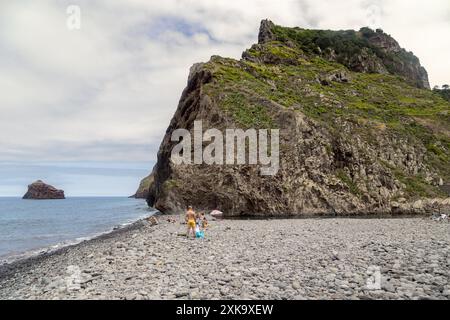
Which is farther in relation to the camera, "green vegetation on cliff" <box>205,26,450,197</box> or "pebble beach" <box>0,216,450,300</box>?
"green vegetation on cliff" <box>205,26,450,197</box>

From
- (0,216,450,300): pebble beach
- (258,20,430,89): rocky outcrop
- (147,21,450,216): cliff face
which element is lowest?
(0,216,450,300): pebble beach

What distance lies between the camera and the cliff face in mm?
52844

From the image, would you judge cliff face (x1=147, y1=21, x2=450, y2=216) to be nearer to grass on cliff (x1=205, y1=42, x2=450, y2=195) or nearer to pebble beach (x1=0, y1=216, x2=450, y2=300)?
grass on cliff (x1=205, y1=42, x2=450, y2=195)

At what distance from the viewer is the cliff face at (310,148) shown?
173 ft

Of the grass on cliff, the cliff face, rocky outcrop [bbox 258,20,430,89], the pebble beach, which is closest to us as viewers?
the pebble beach

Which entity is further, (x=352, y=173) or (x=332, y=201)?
(x=352, y=173)

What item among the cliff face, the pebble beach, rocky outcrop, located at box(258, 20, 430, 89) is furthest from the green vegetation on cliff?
the pebble beach

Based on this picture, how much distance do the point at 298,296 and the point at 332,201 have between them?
4555 centimetres

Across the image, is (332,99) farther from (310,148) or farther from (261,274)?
(261,274)

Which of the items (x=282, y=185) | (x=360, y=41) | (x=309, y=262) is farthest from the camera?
(x=360, y=41)
